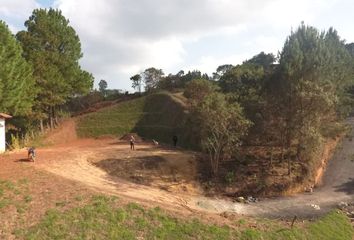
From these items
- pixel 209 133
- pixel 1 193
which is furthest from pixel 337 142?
pixel 1 193

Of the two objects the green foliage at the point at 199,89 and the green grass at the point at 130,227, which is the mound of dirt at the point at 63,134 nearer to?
the green foliage at the point at 199,89

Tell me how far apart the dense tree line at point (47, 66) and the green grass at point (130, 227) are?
761 inches

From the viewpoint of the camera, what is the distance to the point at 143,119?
57.2 m

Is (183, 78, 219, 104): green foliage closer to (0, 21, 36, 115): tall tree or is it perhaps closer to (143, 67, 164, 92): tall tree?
(0, 21, 36, 115): tall tree

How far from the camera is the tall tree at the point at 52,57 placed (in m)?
43.4

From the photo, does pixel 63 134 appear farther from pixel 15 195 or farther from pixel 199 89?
pixel 15 195

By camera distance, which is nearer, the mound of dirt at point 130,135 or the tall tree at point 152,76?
the mound of dirt at point 130,135

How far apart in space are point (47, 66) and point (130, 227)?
3007cm

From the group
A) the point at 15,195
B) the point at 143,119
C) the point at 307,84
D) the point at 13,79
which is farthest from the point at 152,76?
the point at 15,195

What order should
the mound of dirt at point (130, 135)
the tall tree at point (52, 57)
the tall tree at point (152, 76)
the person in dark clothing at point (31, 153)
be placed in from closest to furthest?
the person in dark clothing at point (31, 153) → the tall tree at point (52, 57) → the mound of dirt at point (130, 135) → the tall tree at point (152, 76)

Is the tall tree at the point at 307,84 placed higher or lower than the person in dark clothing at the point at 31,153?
higher

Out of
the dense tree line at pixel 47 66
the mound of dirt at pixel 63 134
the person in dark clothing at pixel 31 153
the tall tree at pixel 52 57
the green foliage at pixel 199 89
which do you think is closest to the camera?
the person in dark clothing at pixel 31 153

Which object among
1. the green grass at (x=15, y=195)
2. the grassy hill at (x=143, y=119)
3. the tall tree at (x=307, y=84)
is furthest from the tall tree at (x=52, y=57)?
the tall tree at (x=307, y=84)

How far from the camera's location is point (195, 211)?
21.9m
